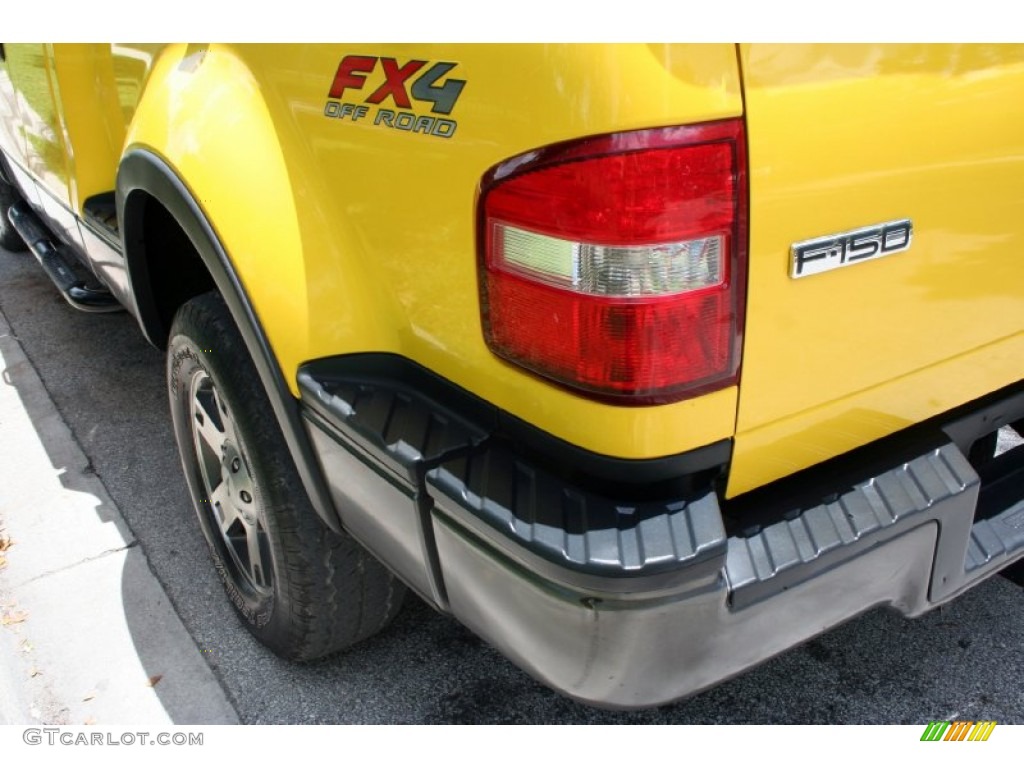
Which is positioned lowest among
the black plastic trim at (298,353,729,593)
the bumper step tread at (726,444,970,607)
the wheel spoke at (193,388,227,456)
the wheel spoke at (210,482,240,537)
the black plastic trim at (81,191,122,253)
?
the wheel spoke at (210,482,240,537)

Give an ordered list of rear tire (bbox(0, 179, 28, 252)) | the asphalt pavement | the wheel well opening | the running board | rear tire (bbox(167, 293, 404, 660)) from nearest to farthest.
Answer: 1. rear tire (bbox(167, 293, 404, 660))
2. the asphalt pavement
3. the wheel well opening
4. the running board
5. rear tire (bbox(0, 179, 28, 252))

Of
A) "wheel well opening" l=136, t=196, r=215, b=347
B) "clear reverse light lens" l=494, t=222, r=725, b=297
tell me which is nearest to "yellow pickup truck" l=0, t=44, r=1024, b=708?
"clear reverse light lens" l=494, t=222, r=725, b=297

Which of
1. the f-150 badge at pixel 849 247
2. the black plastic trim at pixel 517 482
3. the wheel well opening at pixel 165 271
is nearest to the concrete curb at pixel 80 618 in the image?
the wheel well opening at pixel 165 271

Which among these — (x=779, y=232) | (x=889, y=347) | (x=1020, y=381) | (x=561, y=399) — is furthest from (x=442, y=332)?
(x=1020, y=381)

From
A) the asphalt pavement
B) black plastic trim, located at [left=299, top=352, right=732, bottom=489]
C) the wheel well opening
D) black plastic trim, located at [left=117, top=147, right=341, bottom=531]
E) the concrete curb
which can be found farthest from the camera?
the wheel well opening

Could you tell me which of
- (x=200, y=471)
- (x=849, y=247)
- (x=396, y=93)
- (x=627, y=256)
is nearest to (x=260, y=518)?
(x=200, y=471)

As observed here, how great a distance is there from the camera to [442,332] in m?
1.52

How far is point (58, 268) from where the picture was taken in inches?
140

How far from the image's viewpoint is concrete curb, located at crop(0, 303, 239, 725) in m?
2.24

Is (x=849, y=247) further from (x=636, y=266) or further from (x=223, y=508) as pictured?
(x=223, y=508)

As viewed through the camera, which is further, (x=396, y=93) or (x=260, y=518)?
(x=260, y=518)

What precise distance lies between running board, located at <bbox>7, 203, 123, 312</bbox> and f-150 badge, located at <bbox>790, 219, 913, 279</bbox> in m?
2.61

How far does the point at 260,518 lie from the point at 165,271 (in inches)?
33.4

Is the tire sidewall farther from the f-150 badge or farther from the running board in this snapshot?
the f-150 badge
